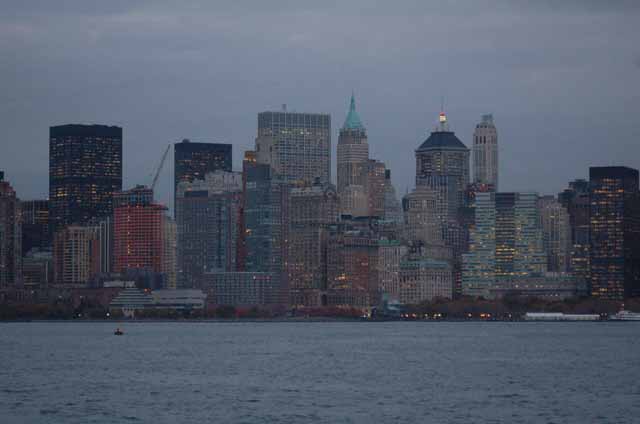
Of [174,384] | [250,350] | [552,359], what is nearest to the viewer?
[174,384]

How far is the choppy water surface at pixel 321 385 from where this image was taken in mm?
87000

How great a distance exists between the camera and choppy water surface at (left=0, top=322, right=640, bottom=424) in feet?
285

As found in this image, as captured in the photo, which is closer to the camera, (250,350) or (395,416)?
(395,416)

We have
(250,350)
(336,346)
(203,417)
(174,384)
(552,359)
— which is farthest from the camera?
(336,346)

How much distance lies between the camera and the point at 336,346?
176250mm

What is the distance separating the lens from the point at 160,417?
3364 inches

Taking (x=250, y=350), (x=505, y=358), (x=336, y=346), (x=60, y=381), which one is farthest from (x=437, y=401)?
(x=336, y=346)

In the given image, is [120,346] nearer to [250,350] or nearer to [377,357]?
[250,350]

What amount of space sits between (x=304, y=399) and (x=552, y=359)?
169 ft

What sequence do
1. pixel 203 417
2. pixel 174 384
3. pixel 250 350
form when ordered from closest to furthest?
1. pixel 203 417
2. pixel 174 384
3. pixel 250 350

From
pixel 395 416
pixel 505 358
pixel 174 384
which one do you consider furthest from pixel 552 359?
pixel 395 416

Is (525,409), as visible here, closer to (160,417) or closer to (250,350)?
(160,417)

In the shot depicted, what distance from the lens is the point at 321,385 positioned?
10719 cm

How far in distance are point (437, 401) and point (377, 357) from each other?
51.4 m
